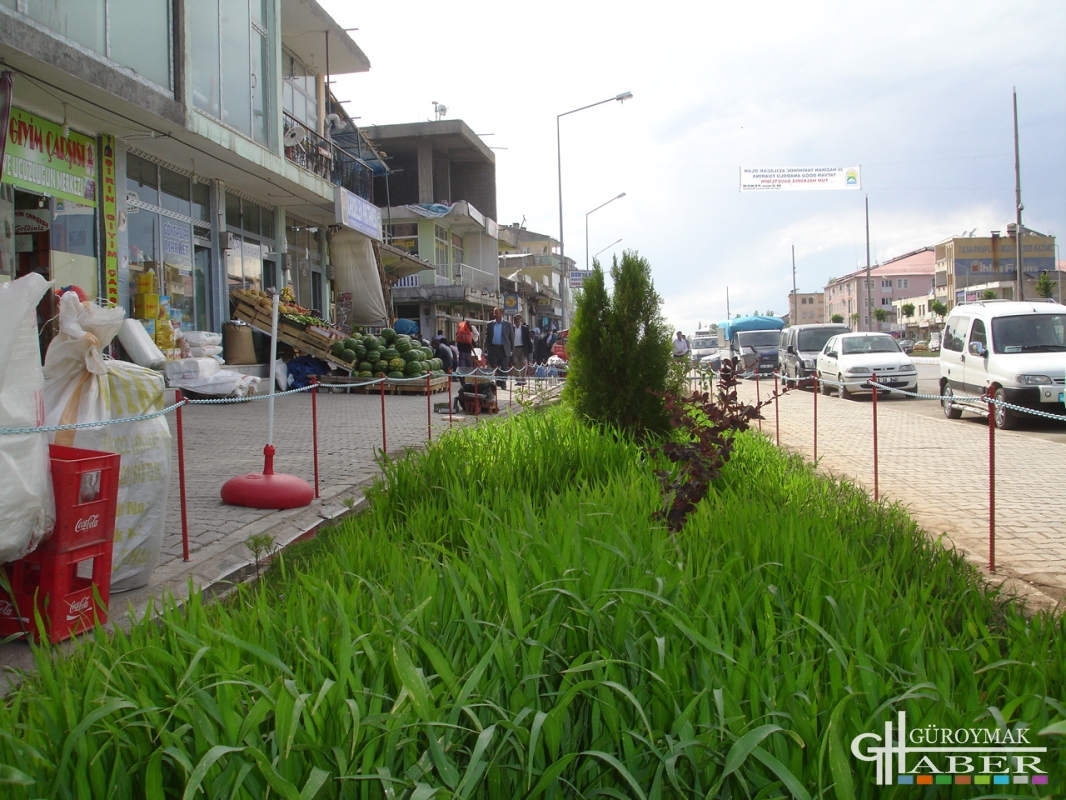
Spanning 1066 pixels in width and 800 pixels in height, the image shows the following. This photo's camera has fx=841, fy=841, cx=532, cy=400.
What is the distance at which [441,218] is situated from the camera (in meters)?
40.2

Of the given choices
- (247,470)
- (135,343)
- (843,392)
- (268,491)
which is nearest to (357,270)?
(135,343)

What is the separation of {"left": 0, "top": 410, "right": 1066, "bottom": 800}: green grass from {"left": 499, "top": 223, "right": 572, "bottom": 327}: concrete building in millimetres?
47302

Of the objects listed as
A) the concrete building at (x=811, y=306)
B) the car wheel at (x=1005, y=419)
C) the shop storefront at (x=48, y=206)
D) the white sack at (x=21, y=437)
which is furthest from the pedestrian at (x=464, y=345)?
the concrete building at (x=811, y=306)

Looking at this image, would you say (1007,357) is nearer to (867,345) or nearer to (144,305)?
(867,345)

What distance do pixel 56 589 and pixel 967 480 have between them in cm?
808

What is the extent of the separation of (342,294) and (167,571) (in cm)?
1784

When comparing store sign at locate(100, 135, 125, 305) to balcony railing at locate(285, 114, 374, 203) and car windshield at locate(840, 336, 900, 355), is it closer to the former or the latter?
balcony railing at locate(285, 114, 374, 203)

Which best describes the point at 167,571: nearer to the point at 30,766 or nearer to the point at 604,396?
the point at 30,766

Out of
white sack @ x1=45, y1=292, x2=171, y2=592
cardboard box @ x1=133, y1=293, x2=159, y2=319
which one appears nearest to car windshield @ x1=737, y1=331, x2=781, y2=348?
cardboard box @ x1=133, y1=293, x2=159, y2=319

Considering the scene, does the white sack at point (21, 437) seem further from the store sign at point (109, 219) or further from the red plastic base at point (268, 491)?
the store sign at point (109, 219)

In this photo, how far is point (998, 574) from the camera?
5039 millimetres

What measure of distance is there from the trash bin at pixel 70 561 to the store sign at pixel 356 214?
54.0 feet

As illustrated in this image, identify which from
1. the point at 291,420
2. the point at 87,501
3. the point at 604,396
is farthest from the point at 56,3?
the point at 87,501

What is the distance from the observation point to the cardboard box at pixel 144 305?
13555 mm
